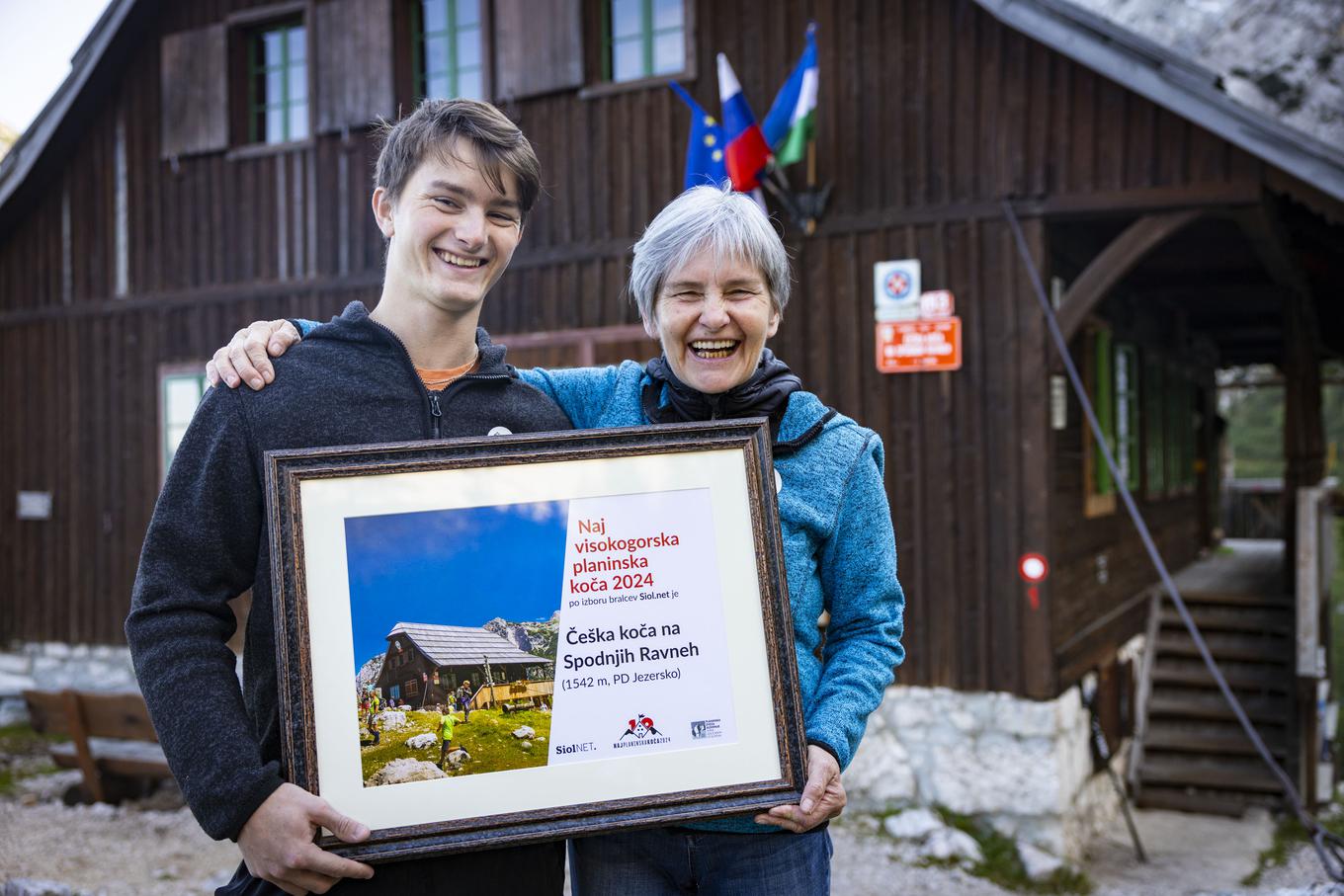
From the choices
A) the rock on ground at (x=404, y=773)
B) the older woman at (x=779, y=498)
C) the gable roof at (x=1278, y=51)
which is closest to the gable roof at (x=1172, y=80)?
the older woman at (x=779, y=498)

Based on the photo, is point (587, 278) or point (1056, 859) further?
point (587, 278)

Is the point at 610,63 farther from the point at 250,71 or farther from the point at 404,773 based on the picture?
the point at 404,773

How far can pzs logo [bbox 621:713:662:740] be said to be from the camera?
171cm

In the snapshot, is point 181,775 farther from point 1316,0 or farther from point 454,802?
point 1316,0

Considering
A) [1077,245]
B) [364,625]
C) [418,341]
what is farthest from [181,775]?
[1077,245]

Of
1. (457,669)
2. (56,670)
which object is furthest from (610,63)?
(56,670)

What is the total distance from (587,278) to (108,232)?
4369mm

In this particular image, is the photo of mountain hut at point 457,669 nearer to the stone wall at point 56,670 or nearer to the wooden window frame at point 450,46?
the wooden window frame at point 450,46

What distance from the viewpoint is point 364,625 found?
5.35 feet

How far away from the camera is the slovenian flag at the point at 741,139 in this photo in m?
5.96

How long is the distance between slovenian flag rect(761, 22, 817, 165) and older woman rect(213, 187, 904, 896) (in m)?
4.09

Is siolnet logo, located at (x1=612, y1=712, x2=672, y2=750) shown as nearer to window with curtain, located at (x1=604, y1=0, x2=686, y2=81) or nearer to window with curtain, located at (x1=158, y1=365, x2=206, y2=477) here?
window with curtain, located at (x1=604, y1=0, x2=686, y2=81)

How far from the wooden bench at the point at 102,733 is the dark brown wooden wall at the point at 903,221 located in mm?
3008

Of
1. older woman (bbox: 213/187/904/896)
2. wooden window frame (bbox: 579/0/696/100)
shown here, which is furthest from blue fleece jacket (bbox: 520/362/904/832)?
wooden window frame (bbox: 579/0/696/100)
